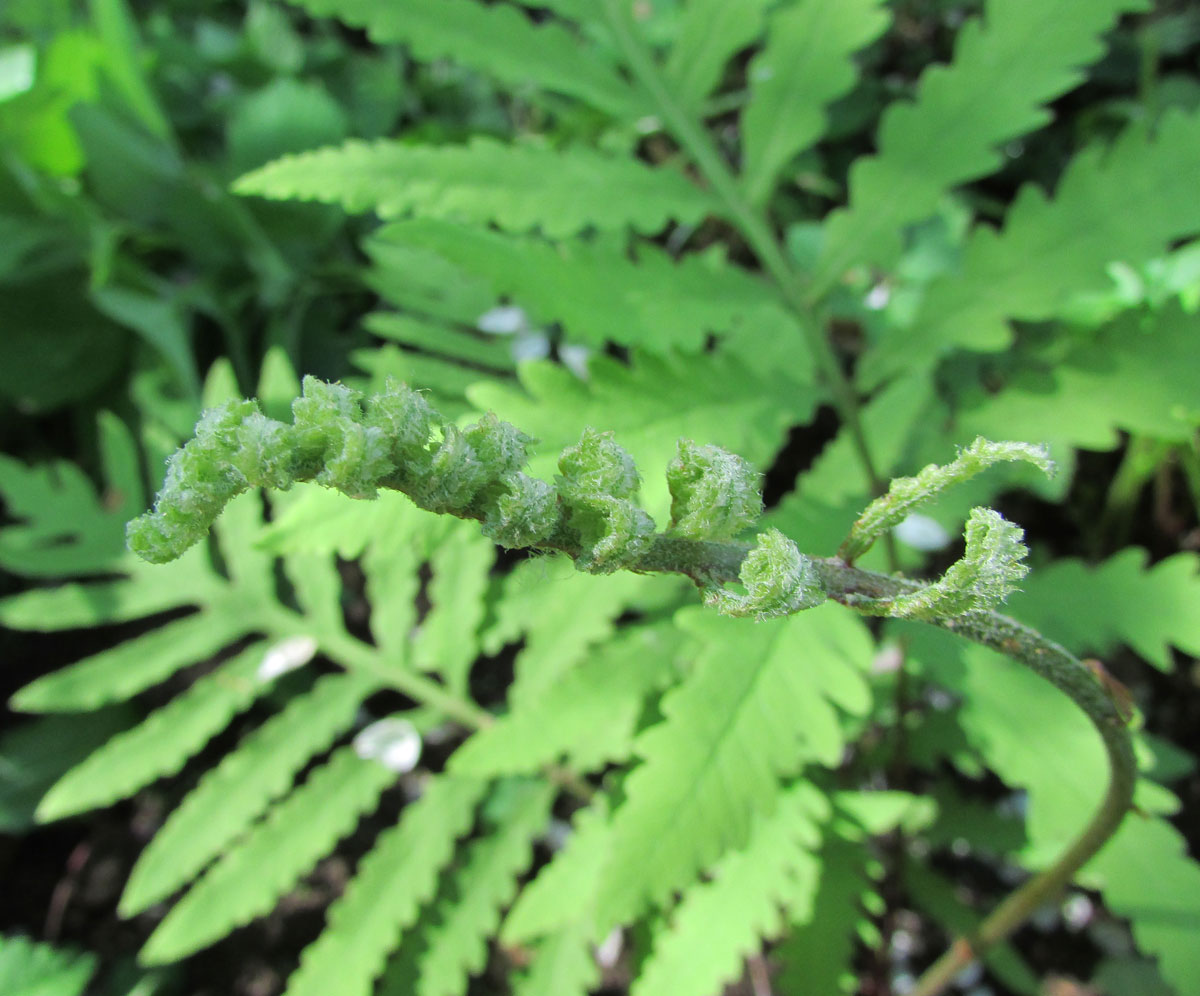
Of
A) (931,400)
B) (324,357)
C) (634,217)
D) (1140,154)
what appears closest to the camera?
(1140,154)

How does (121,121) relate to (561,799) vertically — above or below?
above

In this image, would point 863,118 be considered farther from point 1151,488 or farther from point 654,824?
point 654,824

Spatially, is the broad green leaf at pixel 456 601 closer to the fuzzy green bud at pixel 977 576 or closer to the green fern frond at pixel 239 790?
the green fern frond at pixel 239 790

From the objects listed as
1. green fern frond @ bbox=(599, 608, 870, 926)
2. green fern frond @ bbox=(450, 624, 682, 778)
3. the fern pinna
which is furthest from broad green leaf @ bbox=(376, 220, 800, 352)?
green fern frond @ bbox=(450, 624, 682, 778)

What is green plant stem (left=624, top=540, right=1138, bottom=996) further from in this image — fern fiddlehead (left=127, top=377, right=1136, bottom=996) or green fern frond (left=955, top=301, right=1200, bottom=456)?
green fern frond (left=955, top=301, right=1200, bottom=456)

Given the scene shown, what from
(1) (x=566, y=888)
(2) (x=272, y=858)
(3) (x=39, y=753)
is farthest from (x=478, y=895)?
(3) (x=39, y=753)

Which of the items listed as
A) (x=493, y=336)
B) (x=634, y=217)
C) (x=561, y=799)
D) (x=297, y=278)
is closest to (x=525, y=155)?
(x=634, y=217)
